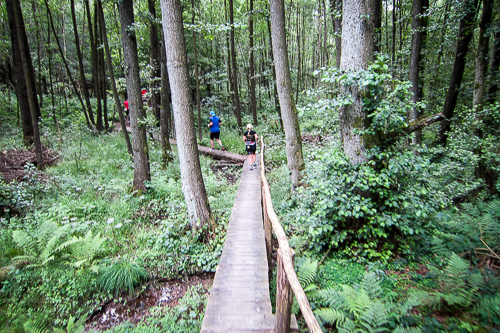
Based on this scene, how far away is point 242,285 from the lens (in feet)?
12.2

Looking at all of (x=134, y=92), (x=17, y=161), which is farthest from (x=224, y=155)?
(x=17, y=161)

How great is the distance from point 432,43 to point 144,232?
15512mm

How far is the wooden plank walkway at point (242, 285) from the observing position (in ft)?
9.95

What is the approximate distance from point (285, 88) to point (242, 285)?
5.80 m

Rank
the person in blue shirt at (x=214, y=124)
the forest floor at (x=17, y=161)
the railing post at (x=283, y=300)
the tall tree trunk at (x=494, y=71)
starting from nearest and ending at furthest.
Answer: the railing post at (x=283, y=300) → the forest floor at (x=17, y=161) → the tall tree trunk at (x=494, y=71) → the person in blue shirt at (x=214, y=124)

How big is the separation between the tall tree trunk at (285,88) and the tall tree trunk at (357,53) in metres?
2.45

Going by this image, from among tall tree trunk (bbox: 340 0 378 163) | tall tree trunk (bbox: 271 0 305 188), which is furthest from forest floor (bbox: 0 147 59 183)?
tall tree trunk (bbox: 340 0 378 163)

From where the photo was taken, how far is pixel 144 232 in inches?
229

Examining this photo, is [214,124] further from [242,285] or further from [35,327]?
[35,327]

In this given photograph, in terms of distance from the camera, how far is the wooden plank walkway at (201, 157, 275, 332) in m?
3.03

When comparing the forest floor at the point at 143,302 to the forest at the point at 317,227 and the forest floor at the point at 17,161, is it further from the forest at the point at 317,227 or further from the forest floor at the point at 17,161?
the forest floor at the point at 17,161

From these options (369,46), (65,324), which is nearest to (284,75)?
(369,46)

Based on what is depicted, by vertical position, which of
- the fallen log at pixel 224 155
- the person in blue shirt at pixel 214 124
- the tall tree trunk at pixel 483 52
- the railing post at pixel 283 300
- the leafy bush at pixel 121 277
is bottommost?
the leafy bush at pixel 121 277

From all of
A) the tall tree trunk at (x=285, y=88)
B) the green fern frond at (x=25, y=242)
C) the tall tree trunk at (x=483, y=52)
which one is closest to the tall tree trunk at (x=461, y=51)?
the tall tree trunk at (x=483, y=52)
